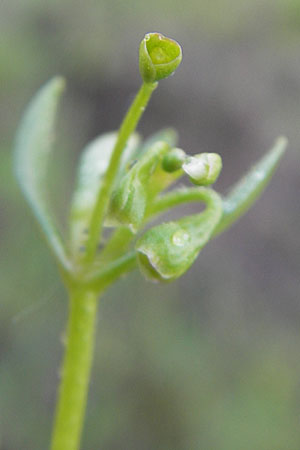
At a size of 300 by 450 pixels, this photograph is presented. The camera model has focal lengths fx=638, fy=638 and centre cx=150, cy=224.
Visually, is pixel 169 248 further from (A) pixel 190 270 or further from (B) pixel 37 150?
(A) pixel 190 270

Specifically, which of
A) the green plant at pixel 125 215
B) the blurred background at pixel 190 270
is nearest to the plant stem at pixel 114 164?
the green plant at pixel 125 215

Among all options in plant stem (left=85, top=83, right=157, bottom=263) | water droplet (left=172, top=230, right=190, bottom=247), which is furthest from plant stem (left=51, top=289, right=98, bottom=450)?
water droplet (left=172, top=230, right=190, bottom=247)

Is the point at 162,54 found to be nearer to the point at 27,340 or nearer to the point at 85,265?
the point at 85,265

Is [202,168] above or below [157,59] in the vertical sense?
below

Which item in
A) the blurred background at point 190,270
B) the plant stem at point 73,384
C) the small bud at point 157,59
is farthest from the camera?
the blurred background at point 190,270

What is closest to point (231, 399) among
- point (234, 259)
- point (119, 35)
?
point (234, 259)

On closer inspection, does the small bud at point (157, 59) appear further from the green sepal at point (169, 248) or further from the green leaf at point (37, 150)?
the green leaf at point (37, 150)

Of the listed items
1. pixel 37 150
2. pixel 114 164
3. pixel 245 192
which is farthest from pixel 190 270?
pixel 114 164

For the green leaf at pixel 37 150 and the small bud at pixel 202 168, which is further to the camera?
the green leaf at pixel 37 150
